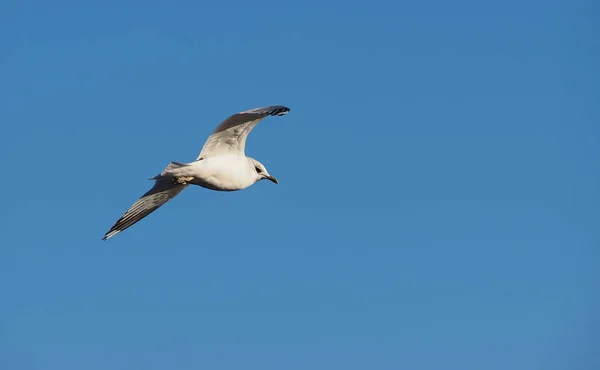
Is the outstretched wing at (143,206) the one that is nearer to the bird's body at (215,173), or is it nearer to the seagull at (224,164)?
the seagull at (224,164)

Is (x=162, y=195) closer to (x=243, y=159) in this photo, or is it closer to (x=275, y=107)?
(x=243, y=159)

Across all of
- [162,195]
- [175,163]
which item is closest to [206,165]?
[175,163]

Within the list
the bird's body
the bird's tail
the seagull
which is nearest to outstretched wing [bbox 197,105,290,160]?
the seagull

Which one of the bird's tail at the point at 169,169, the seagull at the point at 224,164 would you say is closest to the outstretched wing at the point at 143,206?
the seagull at the point at 224,164

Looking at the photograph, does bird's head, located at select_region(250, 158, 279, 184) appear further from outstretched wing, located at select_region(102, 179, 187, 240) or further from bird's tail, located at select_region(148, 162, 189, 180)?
bird's tail, located at select_region(148, 162, 189, 180)

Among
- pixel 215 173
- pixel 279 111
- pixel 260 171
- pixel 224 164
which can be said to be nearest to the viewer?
pixel 279 111

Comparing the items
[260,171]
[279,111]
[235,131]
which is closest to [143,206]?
[260,171]

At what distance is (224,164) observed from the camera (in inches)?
749

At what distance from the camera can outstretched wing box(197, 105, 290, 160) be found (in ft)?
59.6

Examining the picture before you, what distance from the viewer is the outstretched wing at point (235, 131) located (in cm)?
1816

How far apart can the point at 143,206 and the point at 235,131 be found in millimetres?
2994

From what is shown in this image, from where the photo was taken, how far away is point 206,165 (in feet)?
61.4

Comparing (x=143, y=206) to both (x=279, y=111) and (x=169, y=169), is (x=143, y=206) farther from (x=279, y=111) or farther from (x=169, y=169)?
(x=279, y=111)

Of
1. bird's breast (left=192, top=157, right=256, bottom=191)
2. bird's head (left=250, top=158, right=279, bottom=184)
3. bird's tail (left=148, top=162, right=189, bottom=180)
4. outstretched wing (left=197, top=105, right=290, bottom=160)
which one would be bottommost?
bird's tail (left=148, top=162, right=189, bottom=180)
